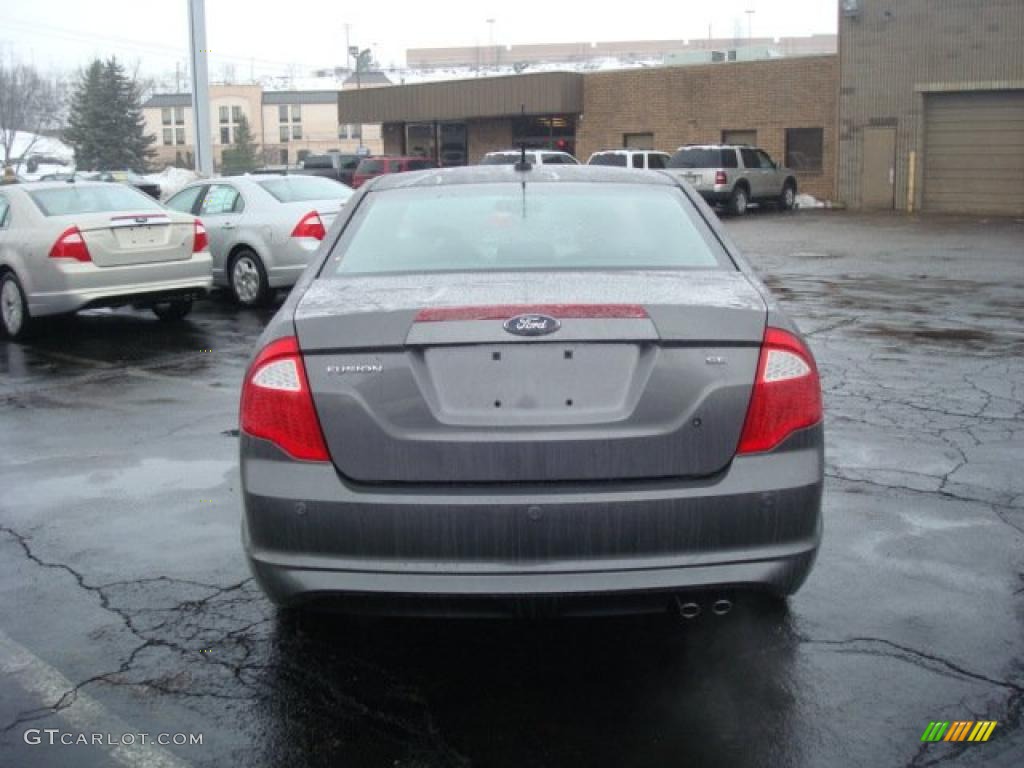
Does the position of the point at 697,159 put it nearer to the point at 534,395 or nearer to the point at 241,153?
the point at 534,395

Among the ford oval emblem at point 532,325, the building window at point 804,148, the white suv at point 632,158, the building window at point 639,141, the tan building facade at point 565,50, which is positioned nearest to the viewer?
the ford oval emblem at point 532,325

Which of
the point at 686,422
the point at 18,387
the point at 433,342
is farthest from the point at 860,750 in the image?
the point at 18,387

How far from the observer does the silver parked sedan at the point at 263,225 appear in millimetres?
13156

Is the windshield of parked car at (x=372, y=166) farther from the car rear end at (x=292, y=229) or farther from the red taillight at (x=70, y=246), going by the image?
the red taillight at (x=70, y=246)

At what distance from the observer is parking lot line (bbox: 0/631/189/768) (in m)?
3.37

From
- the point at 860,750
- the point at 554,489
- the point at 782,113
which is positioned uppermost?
the point at 782,113

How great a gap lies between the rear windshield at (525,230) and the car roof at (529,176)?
0.07 meters

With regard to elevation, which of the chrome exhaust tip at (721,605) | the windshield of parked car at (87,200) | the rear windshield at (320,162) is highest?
the rear windshield at (320,162)

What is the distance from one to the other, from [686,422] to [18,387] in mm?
7234

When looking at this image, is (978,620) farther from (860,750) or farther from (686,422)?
(686,422)

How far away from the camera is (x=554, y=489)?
3.36 metres

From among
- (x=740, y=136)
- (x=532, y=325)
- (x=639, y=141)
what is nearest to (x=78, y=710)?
(x=532, y=325)

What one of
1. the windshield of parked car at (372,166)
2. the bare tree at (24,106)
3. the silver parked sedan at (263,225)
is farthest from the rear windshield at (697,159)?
the bare tree at (24,106)

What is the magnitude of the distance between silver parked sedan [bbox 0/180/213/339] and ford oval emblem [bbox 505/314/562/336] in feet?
28.5
